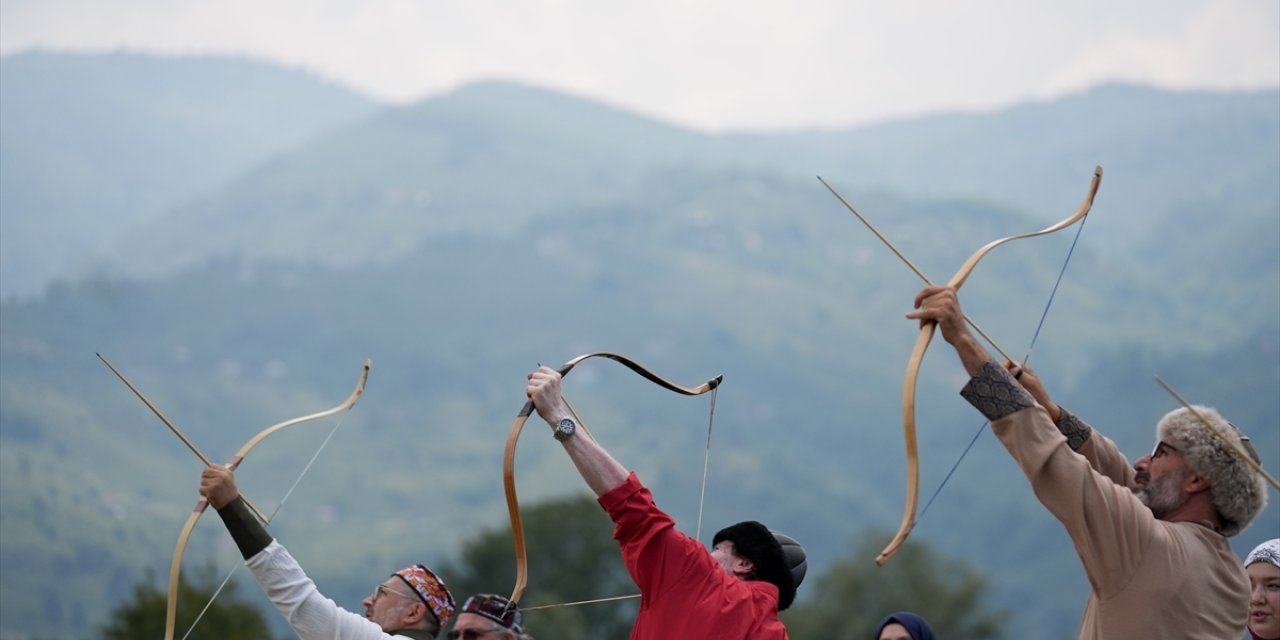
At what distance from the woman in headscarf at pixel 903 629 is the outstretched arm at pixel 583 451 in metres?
1.36

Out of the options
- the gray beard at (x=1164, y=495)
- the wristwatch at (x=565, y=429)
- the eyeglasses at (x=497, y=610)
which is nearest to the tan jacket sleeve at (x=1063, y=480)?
the gray beard at (x=1164, y=495)

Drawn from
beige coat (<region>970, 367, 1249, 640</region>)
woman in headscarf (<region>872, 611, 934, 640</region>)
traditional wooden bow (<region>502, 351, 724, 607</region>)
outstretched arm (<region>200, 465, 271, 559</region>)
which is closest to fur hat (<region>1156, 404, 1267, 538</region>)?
beige coat (<region>970, 367, 1249, 640</region>)

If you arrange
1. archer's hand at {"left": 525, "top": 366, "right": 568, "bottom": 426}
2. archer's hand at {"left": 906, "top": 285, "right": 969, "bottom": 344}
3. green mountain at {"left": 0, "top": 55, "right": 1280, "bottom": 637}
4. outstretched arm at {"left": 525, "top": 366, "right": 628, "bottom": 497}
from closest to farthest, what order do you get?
archer's hand at {"left": 906, "top": 285, "right": 969, "bottom": 344} → outstretched arm at {"left": 525, "top": 366, "right": 628, "bottom": 497} → archer's hand at {"left": 525, "top": 366, "right": 568, "bottom": 426} → green mountain at {"left": 0, "top": 55, "right": 1280, "bottom": 637}

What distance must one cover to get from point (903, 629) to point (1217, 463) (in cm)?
142

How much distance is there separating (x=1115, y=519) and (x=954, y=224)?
199719 mm

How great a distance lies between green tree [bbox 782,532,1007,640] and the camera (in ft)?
185

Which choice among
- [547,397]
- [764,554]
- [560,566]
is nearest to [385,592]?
[547,397]

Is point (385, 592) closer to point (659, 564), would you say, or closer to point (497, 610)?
point (497, 610)

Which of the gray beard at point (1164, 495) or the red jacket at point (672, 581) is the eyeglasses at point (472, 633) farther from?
the gray beard at point (1164, 495)

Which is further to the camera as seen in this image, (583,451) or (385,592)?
(385,592)

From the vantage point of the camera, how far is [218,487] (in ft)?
16.0

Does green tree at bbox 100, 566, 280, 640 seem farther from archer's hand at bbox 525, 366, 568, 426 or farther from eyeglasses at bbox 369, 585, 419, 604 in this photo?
archer's hand at bbox 525, 366, 568, 426

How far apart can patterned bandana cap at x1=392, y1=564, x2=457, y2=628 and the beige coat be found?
223 centimetres

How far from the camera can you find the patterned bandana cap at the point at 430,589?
5.48 meters
